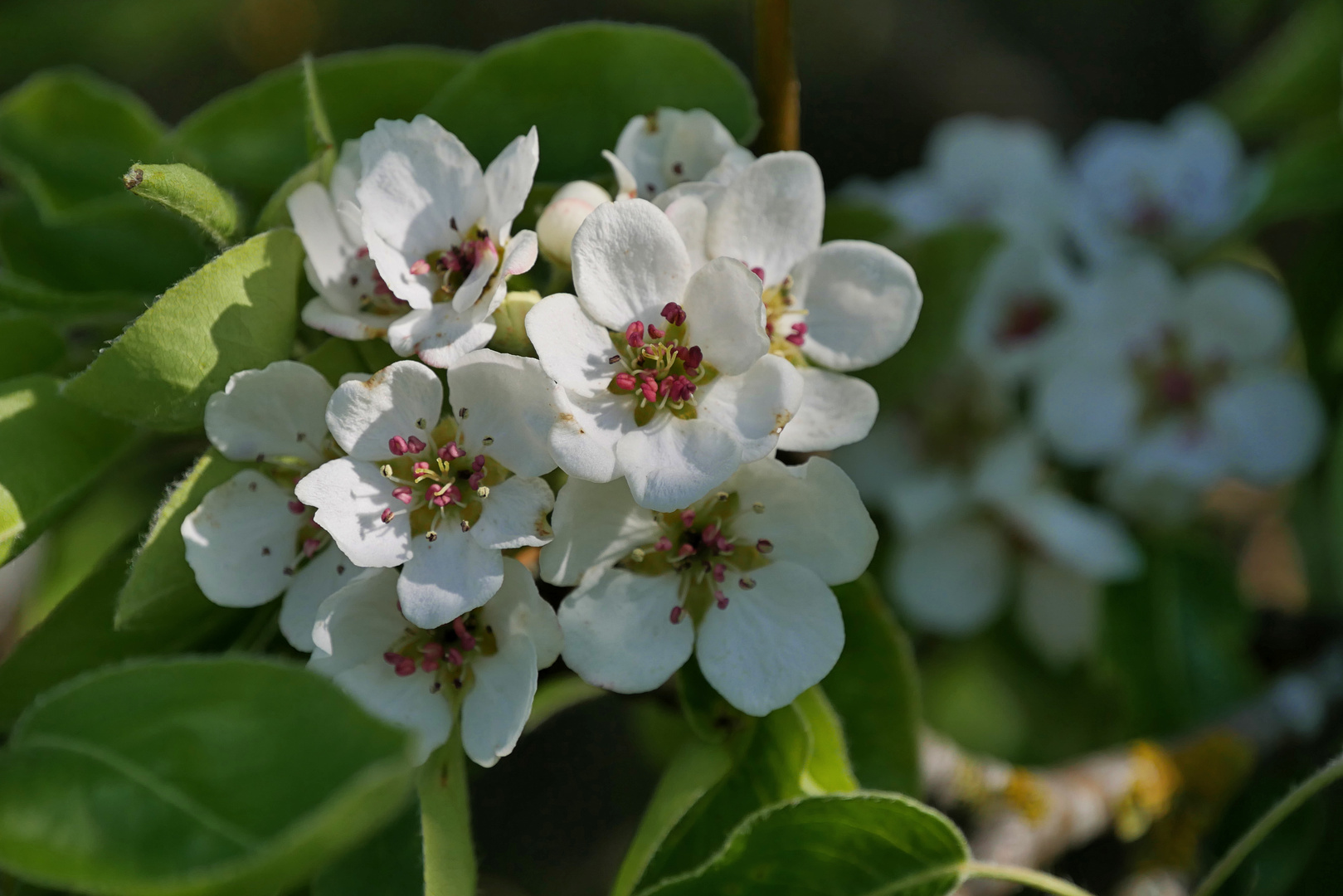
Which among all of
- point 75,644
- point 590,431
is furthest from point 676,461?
point 75,644

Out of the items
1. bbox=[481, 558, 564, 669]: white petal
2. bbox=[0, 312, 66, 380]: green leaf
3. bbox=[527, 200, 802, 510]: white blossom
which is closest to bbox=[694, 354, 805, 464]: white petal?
bbox=[527, 200, 802, 510]: white blossom

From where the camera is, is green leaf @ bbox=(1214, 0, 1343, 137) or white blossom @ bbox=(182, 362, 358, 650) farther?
green leaf @ bbox=(1214, 0, 1343, 137)

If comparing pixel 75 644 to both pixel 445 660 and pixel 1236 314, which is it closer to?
pixel 445 660


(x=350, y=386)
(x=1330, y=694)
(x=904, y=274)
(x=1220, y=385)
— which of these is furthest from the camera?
(x=1220, y=385)

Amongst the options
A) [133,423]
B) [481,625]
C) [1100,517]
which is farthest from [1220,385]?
[133,423]

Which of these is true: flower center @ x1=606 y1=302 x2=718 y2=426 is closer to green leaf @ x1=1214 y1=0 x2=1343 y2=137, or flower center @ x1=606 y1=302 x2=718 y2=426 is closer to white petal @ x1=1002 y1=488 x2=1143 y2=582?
white petal @ x1=1002 y1=488 x2=1143 y2=582

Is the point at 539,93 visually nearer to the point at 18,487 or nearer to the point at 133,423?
the point at 133,423
